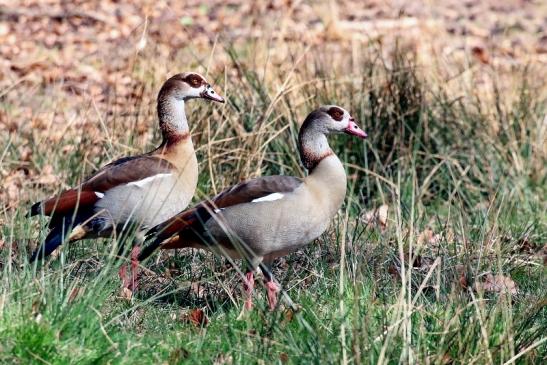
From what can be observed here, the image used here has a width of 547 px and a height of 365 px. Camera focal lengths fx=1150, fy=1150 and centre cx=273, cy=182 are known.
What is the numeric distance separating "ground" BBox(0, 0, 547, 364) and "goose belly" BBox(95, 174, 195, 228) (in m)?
0.20

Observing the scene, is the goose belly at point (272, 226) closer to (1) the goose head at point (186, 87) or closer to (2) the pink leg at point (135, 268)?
(2) the pink leg at point (135, 268)

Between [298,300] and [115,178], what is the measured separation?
132 cm

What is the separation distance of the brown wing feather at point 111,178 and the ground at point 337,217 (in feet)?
0.93

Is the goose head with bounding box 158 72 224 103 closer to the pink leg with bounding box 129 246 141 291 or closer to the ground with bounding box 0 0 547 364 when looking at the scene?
the ground with bounding box 0 0 547 364

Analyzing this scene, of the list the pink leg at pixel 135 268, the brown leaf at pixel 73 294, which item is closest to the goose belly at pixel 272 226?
the pink leg at pixel 135 268

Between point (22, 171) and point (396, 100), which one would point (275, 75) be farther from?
point (22, 171)

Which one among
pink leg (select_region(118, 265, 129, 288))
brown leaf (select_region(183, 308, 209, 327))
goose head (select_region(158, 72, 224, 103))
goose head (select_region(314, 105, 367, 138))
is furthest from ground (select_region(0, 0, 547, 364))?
goose head (select_region(158, 72, 224, 103))

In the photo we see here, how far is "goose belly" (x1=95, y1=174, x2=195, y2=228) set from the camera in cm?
584

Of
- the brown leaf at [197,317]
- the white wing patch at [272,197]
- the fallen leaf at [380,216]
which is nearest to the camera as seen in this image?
the brown leaf at [197,317]

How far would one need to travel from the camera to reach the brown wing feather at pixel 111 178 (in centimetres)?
579

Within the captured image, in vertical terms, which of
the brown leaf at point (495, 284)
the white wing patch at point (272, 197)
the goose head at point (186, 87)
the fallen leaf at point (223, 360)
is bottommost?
the brown leaf at point (495, 284)

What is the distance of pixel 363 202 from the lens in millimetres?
7453

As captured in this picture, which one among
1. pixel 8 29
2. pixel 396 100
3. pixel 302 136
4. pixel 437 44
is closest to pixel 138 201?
pixel 302 136

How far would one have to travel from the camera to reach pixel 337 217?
6711 millimetres
